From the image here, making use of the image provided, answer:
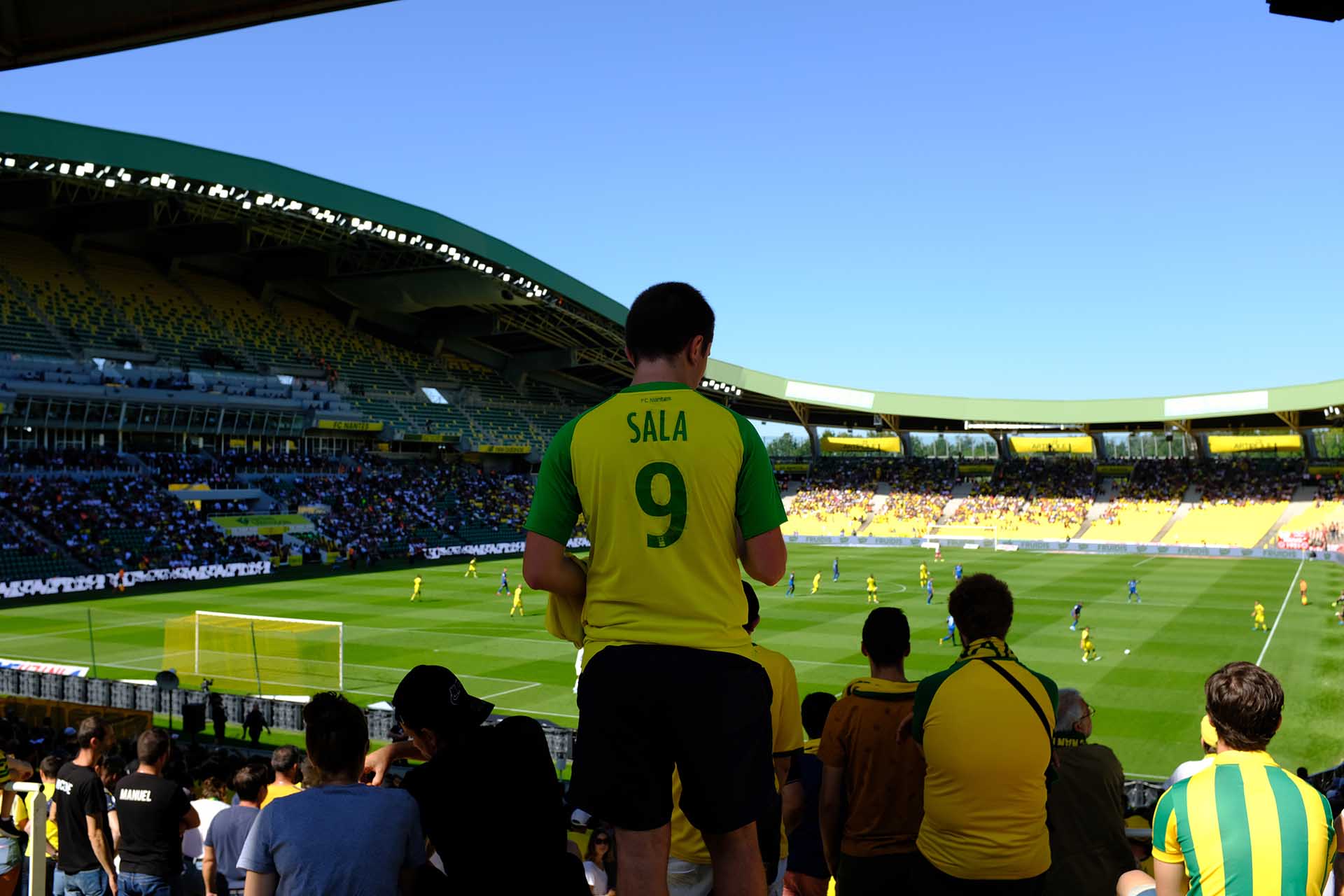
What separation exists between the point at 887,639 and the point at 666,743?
174 cm

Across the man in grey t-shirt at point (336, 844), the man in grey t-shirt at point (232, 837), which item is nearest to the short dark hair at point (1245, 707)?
the man in grey t-shirt at point (336, 844)

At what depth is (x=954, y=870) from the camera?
3.61m

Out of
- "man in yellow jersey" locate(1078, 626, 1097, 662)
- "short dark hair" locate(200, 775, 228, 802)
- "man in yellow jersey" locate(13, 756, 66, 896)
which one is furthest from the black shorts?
"man in yellow jersey" locate(1078, 626, 1097, 662)

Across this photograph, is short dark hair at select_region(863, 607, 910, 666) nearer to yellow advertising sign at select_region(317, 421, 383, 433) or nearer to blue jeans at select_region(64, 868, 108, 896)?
blue jeans at select_region(64, 868, 108, 896)

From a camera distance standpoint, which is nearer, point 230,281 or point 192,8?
point 192,8

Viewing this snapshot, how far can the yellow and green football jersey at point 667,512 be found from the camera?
9.71 ft

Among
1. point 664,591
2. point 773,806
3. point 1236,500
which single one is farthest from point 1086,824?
point 1236,500

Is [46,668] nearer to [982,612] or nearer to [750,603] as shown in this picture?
[750,603]

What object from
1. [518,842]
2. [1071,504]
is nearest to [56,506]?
[518,842]

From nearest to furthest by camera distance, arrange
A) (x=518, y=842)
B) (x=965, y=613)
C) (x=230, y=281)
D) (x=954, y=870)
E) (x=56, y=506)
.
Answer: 1. (x=518, y=842)
2. (x=954, y=870)
3. (x=965, y=613)
4. (x=56, y=506)
5. (x=230, y=281)

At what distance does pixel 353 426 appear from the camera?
67.8 meters

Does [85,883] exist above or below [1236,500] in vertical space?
below

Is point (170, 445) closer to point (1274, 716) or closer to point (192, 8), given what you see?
point (192, 8)

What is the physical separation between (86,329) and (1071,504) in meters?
70.7
